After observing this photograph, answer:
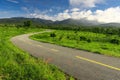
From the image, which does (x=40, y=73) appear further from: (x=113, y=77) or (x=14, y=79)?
(x=113, y=77)

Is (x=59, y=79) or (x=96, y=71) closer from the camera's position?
(x=59, y=79)

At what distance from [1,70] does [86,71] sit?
156 inches

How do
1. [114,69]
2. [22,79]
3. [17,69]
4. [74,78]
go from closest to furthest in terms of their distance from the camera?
[22,79] < [74,78] < [17,69] < [114,69]

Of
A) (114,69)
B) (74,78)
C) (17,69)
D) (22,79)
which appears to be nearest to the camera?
(22,79)

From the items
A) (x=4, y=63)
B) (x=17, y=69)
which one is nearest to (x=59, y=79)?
(x=17, y=69)

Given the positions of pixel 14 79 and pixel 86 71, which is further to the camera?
pixel 86 71

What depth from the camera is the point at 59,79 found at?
704cm

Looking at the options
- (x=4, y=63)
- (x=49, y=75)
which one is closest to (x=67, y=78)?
(x=49, y=75)

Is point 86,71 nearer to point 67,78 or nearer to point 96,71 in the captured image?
point 96,71

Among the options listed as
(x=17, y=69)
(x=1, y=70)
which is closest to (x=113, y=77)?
(x=17, y=69)

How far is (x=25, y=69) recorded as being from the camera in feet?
25.6

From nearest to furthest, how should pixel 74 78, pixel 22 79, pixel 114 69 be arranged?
1. pixel 22 79
2. pixel 74 78
3. pixel 114 69

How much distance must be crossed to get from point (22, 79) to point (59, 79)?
4.74 feet

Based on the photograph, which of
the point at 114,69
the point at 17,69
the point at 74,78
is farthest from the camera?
the point at 114,69
